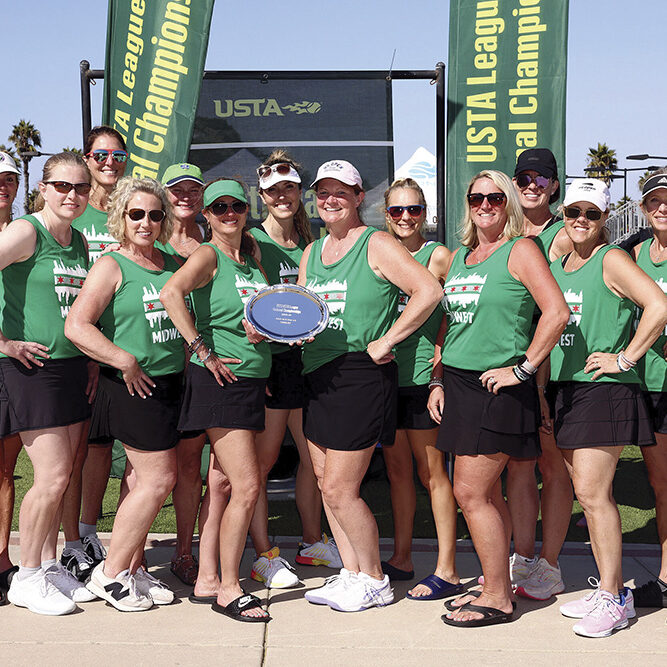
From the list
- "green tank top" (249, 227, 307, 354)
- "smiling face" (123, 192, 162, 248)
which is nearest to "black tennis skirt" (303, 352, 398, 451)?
"green tank top" (249, 227, 307, 354)

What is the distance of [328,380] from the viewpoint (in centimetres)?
415

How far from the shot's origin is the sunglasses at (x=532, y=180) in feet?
15.3

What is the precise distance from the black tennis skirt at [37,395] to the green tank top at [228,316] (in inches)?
27.7

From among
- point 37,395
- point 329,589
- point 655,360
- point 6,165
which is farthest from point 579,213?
point 6,165

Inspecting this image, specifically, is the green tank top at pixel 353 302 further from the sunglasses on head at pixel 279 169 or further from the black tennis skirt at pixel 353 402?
the sunglasses on head at pixel 279 169

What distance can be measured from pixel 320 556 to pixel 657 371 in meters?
2.24

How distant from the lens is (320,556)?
496 centimetres

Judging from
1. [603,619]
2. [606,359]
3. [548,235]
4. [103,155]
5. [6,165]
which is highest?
[103,155]

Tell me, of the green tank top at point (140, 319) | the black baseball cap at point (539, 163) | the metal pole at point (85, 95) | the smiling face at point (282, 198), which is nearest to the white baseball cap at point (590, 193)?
the black baseball cap at point (539, 163)

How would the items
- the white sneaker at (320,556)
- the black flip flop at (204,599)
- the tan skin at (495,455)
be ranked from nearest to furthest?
1. the tan skin at (495,455)
2. the black flip flop at (204,599)
3. the white sneaker at (320,556)

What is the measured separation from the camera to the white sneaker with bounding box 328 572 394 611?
4195 mm

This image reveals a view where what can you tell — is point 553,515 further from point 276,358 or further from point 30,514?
point 30,514

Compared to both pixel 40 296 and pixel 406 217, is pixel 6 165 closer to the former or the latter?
pixel 40 296

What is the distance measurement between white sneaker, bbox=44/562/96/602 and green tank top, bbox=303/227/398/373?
1771 mm
